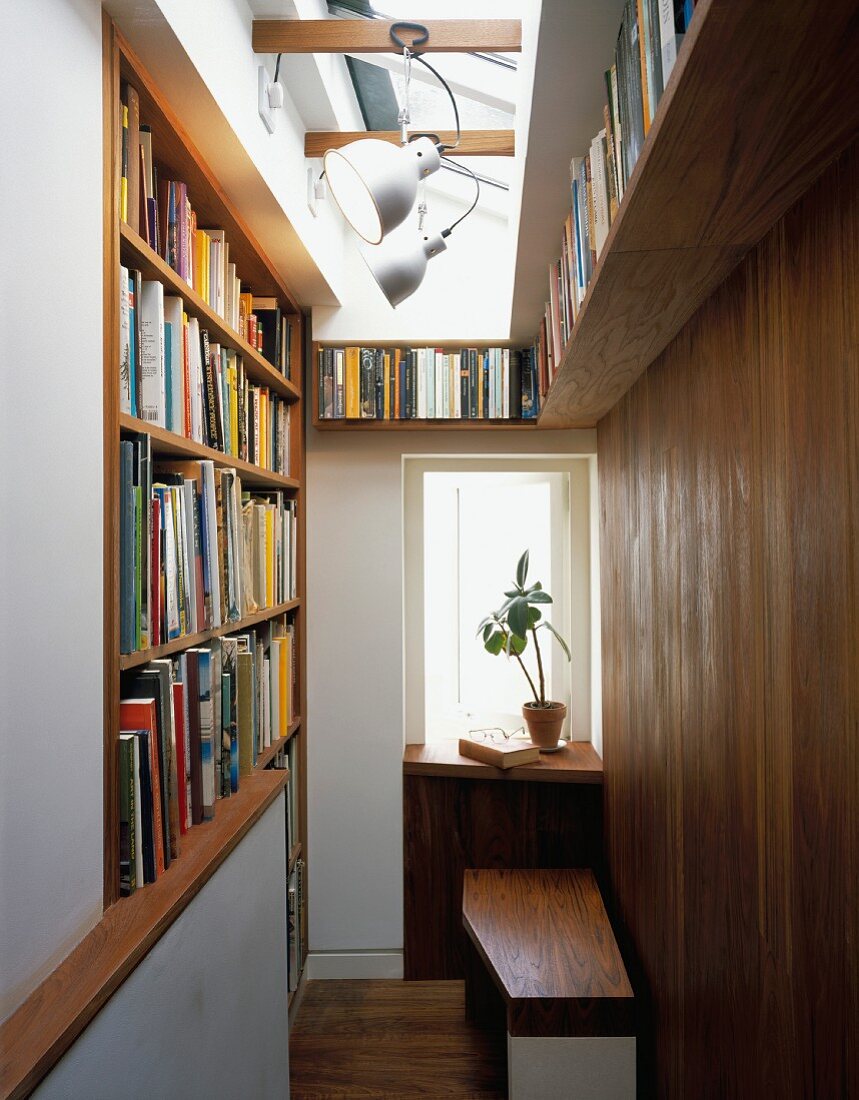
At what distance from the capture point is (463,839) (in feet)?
8.93

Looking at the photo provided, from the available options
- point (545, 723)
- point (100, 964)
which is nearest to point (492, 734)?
point (545, 723)

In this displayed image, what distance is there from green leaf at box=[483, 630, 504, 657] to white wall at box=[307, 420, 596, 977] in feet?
1.06

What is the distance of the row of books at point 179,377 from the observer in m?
1.29

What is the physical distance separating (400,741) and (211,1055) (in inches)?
57.8

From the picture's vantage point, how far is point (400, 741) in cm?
273

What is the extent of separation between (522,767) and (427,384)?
4.49 ft

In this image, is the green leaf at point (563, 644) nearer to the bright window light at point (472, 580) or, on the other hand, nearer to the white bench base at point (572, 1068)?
the bright window light at point (472, 580)

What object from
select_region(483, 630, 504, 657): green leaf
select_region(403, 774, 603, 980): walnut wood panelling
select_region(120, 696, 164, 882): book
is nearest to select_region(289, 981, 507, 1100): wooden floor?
select_region(403, 774, 603, 980): walnut wood panelling

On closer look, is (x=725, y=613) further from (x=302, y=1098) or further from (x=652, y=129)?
(x=302, y=1098)

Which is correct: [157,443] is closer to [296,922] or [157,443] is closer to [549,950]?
[549,950]

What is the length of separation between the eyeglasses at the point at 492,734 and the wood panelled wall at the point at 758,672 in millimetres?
1143

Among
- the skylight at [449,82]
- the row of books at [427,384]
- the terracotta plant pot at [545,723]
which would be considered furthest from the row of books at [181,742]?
the skylight at [449,82]

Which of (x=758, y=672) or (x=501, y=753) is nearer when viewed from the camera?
(x=758, y=672)

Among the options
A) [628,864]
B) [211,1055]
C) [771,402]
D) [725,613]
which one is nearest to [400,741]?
[628,864]
